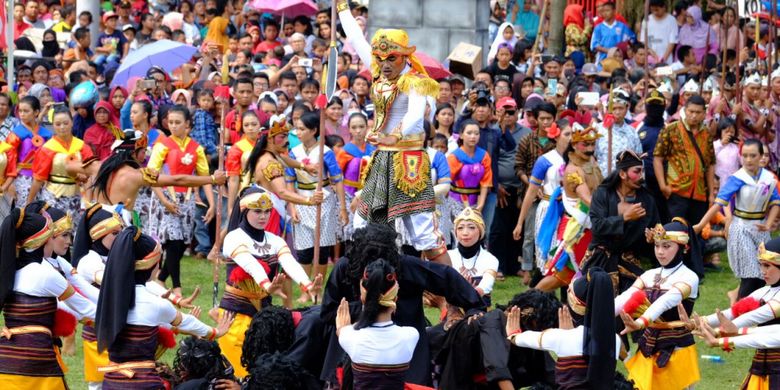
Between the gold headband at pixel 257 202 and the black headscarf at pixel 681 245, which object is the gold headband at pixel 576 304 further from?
the gold headband at pixel 257 202

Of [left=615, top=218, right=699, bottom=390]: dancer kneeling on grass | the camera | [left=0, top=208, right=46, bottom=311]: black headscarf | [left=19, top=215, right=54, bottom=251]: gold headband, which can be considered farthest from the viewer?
the camera

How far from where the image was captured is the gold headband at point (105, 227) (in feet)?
30.9

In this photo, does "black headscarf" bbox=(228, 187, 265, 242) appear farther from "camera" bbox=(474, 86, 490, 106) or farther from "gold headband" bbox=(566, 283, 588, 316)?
"camera" bbox=(474, 86, 490, 106)

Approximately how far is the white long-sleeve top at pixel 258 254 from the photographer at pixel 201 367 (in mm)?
1135

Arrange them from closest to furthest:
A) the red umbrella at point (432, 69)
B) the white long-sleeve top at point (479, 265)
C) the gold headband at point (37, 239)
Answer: the gold headband at point (37, 239) < the white long-sleeve top at point (479, 265) < the red umbrella at point (432, 69)

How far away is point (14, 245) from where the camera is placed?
28.0 ft

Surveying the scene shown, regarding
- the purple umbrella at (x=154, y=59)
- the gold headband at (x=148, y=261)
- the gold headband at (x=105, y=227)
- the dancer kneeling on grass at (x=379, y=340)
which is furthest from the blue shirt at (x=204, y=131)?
the dancer kneeling on grass at (x=379, y=340)

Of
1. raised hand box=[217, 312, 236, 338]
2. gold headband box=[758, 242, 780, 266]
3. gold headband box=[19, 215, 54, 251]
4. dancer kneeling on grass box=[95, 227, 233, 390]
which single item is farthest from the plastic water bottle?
gold headband box=[19, 215, 54, 251]

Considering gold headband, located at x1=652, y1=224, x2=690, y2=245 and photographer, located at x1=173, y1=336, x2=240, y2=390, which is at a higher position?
gold headband, located at x1=652, y1=224, x2=690, y2=245

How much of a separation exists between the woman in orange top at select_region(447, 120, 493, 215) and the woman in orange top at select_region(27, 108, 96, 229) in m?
3.60

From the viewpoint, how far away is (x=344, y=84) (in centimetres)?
1761

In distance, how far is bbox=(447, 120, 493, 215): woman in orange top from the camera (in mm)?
14625

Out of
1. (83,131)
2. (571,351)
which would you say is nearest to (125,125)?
(83,131)

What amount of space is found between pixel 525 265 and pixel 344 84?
3993 mm
